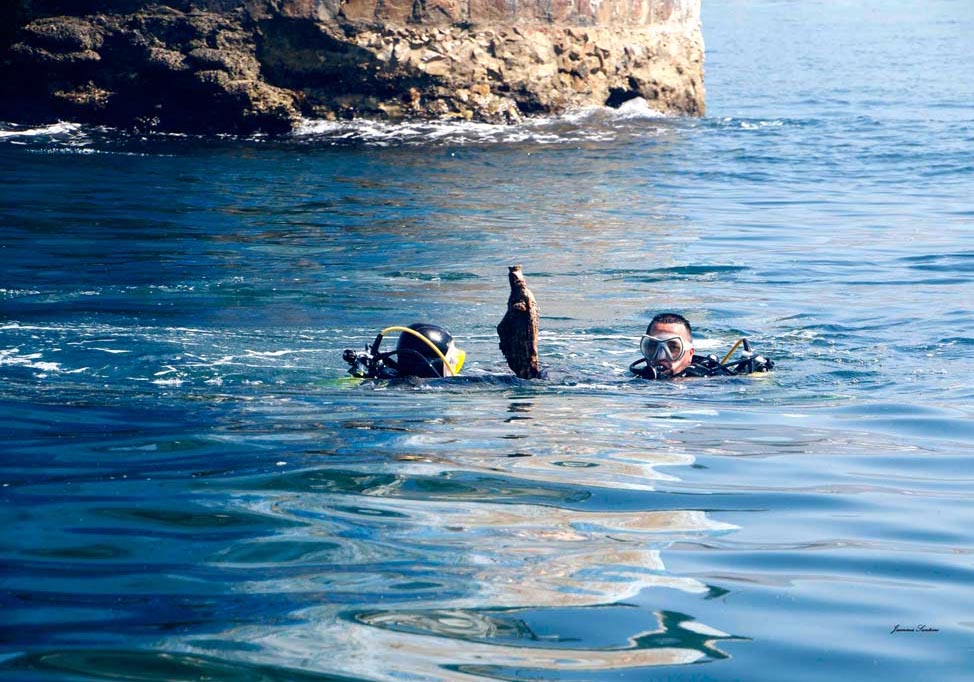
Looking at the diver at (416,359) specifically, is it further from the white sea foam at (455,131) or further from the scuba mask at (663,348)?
the white sea foam at (455,131)

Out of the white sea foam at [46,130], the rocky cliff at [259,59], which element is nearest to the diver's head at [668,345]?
the rocky cliff at [259,59]

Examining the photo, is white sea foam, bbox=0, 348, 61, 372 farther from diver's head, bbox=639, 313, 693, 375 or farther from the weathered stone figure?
diver's head, bbox=639, 313, 693, 375

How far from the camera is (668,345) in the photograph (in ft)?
28.3

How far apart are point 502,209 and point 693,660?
44.8 ft

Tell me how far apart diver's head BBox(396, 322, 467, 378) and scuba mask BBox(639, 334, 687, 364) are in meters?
1.36

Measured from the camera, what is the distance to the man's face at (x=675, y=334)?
28.5ft

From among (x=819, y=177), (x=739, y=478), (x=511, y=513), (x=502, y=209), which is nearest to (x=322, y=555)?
(x=511, y=513)

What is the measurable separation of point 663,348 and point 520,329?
1.43 m

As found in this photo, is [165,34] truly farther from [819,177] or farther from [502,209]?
[819,177]

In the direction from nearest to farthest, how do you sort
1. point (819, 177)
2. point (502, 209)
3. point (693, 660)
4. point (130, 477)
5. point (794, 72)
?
1. point (693, 660)
2. point (130, 477)
3. point (502, 209)
4. point (819, 177)
5. point (794, 72)

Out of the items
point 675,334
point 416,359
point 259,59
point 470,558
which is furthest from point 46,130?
point 470,558

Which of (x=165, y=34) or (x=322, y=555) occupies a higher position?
(x=165, y=34)

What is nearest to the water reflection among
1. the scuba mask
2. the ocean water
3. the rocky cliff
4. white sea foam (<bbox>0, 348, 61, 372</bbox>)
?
the ocean water

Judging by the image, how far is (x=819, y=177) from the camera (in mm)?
20797
